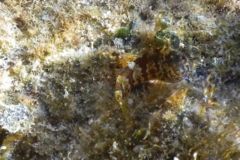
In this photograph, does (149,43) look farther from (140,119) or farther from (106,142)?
(106,142)

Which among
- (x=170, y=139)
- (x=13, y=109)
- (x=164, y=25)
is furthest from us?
(x=164, y=25)

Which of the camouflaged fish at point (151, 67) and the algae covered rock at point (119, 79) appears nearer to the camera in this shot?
the algae covered rock at point (119, 79)

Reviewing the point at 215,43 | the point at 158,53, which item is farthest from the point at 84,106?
the point at 215,43

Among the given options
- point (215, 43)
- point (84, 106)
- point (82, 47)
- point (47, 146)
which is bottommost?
point (47, 146)

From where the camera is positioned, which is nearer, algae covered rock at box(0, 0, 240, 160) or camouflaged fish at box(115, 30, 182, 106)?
algae covered rock at box(0, 0, 240, 160)

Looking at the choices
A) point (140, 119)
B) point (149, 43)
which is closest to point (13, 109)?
point (140, 119)

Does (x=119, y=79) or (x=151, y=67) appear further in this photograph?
(x=151, y=67)

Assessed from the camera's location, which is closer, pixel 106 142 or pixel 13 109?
pixel 106 142

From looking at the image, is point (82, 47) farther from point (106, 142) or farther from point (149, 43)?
point (106, 142)

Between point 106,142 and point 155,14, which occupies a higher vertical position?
point 155,14

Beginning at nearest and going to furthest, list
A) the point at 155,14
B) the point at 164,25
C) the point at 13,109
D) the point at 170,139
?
the point at 170,139, the point at 13,109, the point at 164,25, the point at 155,14
